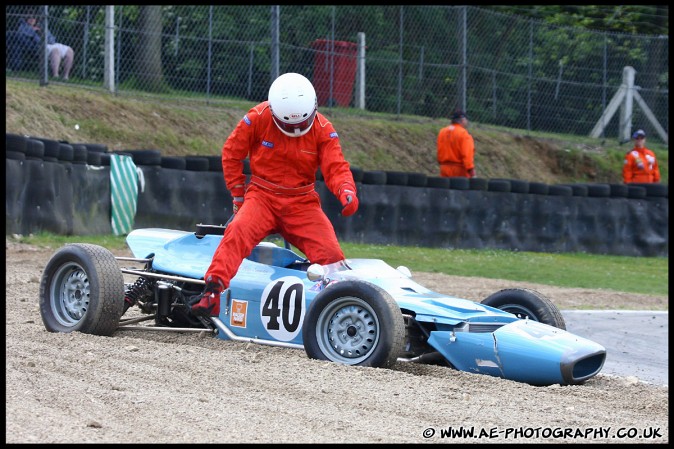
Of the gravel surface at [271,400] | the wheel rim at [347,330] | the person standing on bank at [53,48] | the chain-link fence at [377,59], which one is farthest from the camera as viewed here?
the chain-link fence at [377,59]

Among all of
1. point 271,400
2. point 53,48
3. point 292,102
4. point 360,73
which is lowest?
point 271,400

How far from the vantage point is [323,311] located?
6469 mm

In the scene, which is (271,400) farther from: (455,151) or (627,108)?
(627,108)

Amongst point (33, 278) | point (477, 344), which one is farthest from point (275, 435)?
point (33, 278)

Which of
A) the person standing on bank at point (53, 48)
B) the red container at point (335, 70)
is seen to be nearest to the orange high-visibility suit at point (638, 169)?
the red container at point (335, 70)

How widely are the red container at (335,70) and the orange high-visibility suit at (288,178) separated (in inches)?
424

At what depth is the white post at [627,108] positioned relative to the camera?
2166 cm

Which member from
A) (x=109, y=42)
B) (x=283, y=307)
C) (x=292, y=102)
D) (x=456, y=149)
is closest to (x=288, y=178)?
(x=292, y=102)

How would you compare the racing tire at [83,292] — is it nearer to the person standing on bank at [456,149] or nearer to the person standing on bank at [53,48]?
the person standing on bank at [53,48]

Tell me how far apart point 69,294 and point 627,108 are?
1678 centimetres

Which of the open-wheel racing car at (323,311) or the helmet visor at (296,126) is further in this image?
the helmet visor at (296,126)

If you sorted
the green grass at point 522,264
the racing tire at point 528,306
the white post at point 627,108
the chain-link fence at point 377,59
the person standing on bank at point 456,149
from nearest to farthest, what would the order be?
the racing tire at point 528,306, the green grass at point 522,264, the chain-link fence at point 377,59, the person standing on bank at point 456,149, the white post at point 627,108

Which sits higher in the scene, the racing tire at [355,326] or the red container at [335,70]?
the red container at [335,70]

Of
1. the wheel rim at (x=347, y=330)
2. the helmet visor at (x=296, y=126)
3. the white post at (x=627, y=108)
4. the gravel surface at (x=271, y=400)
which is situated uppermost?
the white post at (x=627, y=108)
